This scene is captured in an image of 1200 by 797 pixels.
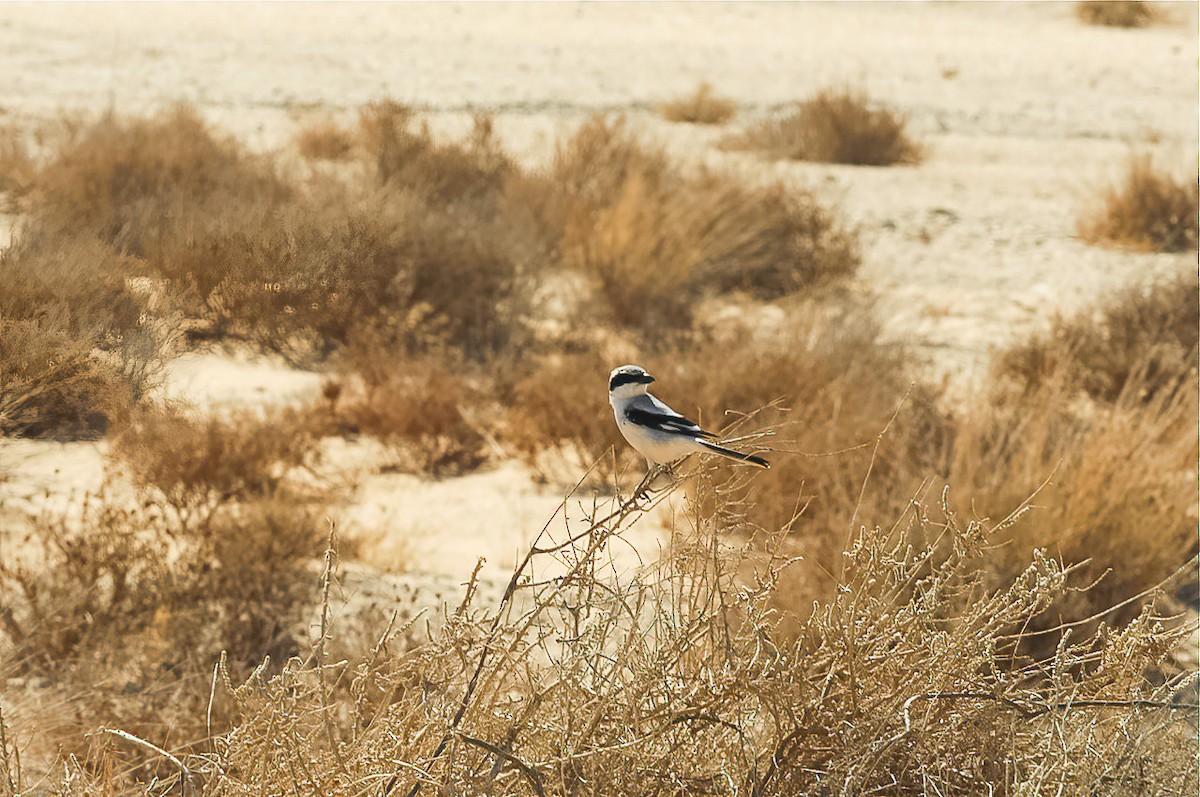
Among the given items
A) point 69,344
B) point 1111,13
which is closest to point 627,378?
point 69,344

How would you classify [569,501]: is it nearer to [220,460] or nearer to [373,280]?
[220,460]

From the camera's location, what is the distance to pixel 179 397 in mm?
2479

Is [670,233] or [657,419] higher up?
[657,419]

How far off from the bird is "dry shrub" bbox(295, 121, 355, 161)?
7855 millimetres

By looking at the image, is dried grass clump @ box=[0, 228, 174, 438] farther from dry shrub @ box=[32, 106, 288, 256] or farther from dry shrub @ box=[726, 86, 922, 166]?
dry shrub @ box=[726, 86, 922, 166]

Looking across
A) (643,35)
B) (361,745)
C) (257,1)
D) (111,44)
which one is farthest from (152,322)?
(643,35)

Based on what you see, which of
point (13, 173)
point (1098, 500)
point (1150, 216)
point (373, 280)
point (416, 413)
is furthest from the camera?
point (1150, 216)

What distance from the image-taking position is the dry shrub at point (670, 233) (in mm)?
7637

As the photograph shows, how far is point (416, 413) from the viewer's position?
5.88m

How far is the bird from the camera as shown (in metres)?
1.86

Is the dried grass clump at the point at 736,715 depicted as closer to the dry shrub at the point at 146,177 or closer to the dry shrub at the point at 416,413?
the dry shrub at the point at 146,177

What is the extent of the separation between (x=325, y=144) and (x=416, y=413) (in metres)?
4.37

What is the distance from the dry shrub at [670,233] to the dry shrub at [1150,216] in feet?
7.96

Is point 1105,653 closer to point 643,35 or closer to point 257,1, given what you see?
point 257,1
